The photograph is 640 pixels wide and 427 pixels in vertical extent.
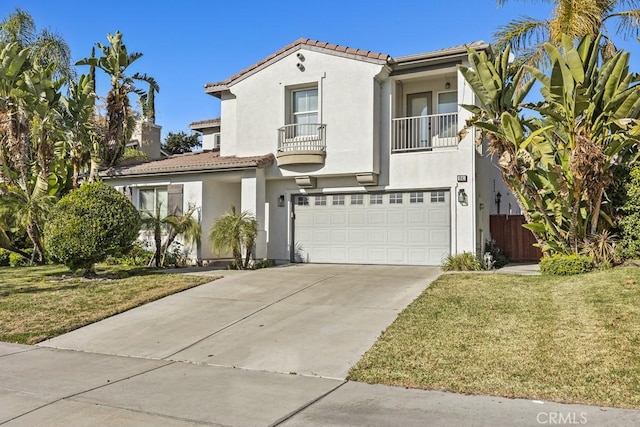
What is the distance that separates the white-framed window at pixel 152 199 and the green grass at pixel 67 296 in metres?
3.10

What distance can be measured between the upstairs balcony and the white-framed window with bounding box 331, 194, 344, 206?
128cm

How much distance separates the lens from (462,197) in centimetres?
1457

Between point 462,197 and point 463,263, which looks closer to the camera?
point 463,263

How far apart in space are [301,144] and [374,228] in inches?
136

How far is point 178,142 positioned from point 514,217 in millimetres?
35385

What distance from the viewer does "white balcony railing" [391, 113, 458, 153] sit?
15.4m

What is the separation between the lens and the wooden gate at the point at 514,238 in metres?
17.0

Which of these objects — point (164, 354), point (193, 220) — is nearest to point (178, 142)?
point (193, 220)

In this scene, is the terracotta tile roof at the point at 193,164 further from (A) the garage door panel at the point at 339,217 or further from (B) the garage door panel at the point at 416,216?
(B) the garage door panel at the point at 416,216

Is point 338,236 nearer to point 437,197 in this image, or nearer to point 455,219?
point 437,197

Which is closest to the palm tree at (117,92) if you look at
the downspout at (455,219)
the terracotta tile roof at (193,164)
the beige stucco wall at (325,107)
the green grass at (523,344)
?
the terracotta tile roof at (193,164)

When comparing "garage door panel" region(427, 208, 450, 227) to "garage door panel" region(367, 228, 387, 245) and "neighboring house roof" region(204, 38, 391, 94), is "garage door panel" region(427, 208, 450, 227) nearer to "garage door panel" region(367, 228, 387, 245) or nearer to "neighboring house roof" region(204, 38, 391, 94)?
"garage door panel" region(367, 228, 387, 245)

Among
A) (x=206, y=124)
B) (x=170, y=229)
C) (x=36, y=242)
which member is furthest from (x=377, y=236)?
(x=36, y=242)

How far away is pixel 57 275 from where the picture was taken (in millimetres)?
14430
